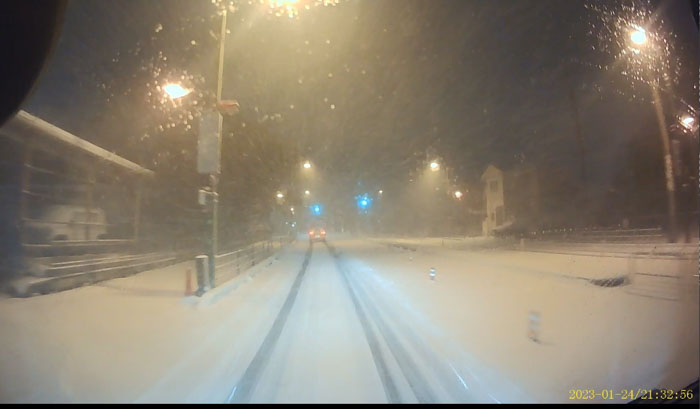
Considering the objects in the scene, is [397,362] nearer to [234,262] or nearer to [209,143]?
[209,143]

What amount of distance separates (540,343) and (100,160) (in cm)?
1411

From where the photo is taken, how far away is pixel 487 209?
22547 millimetres

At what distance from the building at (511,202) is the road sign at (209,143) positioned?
11.7m

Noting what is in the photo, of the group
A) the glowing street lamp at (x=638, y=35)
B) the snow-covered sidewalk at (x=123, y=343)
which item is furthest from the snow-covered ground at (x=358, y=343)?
the glowing street lamp at (x=638, y=35)

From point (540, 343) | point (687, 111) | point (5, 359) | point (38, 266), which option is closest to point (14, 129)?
point (38, 266)

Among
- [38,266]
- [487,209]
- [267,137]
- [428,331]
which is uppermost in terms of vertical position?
[267,137]

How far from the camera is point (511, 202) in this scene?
62.1 feet

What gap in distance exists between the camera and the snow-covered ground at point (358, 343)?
15.7 ft

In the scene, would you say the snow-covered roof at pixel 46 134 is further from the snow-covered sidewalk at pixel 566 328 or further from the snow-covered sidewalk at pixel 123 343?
the snow-covered sidewalk at pixel 566 328

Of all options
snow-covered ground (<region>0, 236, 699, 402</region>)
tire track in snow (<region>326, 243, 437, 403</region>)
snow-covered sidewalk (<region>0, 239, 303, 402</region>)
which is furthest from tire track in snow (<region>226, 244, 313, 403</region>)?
tire track in snow (<region>326, 243, 437, 403</region>)

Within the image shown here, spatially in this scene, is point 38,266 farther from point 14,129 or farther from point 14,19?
point 14,19

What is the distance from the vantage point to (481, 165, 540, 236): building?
721 inches

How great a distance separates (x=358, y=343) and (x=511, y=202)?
1349 centimetres

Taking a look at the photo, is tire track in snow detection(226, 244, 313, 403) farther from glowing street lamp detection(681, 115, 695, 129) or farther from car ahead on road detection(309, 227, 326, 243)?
car ahead on road detection(309, 227, 326, 243)
